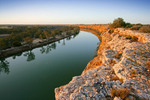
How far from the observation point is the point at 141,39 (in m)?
14.2

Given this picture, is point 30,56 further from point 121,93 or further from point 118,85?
point 121,93

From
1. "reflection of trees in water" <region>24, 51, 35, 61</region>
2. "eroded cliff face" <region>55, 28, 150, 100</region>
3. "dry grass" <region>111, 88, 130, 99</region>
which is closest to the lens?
"dry grass" <region>111, 88, 130, 99</region>

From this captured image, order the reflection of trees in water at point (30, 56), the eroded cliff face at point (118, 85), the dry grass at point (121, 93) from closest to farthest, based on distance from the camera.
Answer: the dry grass at point (121, 93) → the eroded cliff face at point (118, 85) → the reflection of trees in water at point (30, 56)

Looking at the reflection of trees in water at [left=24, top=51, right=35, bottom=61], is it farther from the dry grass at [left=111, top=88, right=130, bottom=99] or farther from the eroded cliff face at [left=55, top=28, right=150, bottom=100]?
the dry grass at [left=111, top=88, right=130, bottom=99]

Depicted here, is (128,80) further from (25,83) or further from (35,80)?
(25,83)

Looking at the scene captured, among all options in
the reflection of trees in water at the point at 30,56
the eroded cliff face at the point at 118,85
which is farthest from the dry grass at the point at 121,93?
the reflection of trees in water at the point at 30,56

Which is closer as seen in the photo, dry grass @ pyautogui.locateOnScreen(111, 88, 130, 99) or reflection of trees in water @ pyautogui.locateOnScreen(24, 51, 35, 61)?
dry grass @ pyautogui.locateOnScreen(111, 88, 130, 99)

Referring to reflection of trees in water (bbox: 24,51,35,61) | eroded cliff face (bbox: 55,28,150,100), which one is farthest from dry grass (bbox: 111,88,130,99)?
reflection of trees in water (bbox: 24,51,35,61)

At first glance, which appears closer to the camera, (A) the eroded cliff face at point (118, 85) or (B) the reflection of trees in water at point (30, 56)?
(A) the eroded cliff face at point (118, 85)

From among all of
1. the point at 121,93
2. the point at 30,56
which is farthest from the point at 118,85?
the point at 30,56

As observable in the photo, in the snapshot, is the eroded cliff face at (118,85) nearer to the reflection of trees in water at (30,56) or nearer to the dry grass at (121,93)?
the dry grass at (121,93)

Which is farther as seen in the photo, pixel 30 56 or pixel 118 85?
pixel 30 56

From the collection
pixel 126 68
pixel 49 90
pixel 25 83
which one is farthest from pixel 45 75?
pixel 126 68

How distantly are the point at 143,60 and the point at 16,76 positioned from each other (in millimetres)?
Result: 23089
